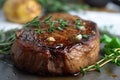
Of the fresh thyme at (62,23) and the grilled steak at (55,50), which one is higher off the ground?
the fresh thyme at (62,23)

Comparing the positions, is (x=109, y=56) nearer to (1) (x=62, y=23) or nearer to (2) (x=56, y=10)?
(1) (x=62, y=23)

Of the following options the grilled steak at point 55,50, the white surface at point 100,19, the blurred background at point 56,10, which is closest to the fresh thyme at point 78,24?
the grilled steak at point 55,50

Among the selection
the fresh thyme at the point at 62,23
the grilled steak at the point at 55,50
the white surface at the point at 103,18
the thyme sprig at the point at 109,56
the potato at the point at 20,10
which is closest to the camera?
the grilled steak at the point at 55,50

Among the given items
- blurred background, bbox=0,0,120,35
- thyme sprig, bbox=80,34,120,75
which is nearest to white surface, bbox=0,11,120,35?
blurred background, bbox=0,0,120,35

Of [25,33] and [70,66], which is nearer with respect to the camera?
[70,66]

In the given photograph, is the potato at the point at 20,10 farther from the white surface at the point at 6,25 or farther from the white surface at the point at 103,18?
the white surface at the point at 103,18

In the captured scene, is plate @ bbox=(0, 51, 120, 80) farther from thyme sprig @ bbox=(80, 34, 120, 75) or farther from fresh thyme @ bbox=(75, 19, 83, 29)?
fresh thyme @ bbox=(75, 19, 83, 29)

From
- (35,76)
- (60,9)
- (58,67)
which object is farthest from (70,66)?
(60,9)

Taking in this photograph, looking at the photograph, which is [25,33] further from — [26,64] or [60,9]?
[60,9]

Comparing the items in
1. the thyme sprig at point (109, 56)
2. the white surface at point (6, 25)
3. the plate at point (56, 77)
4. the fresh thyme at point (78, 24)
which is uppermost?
the fresh thyme at point (78, 24)
